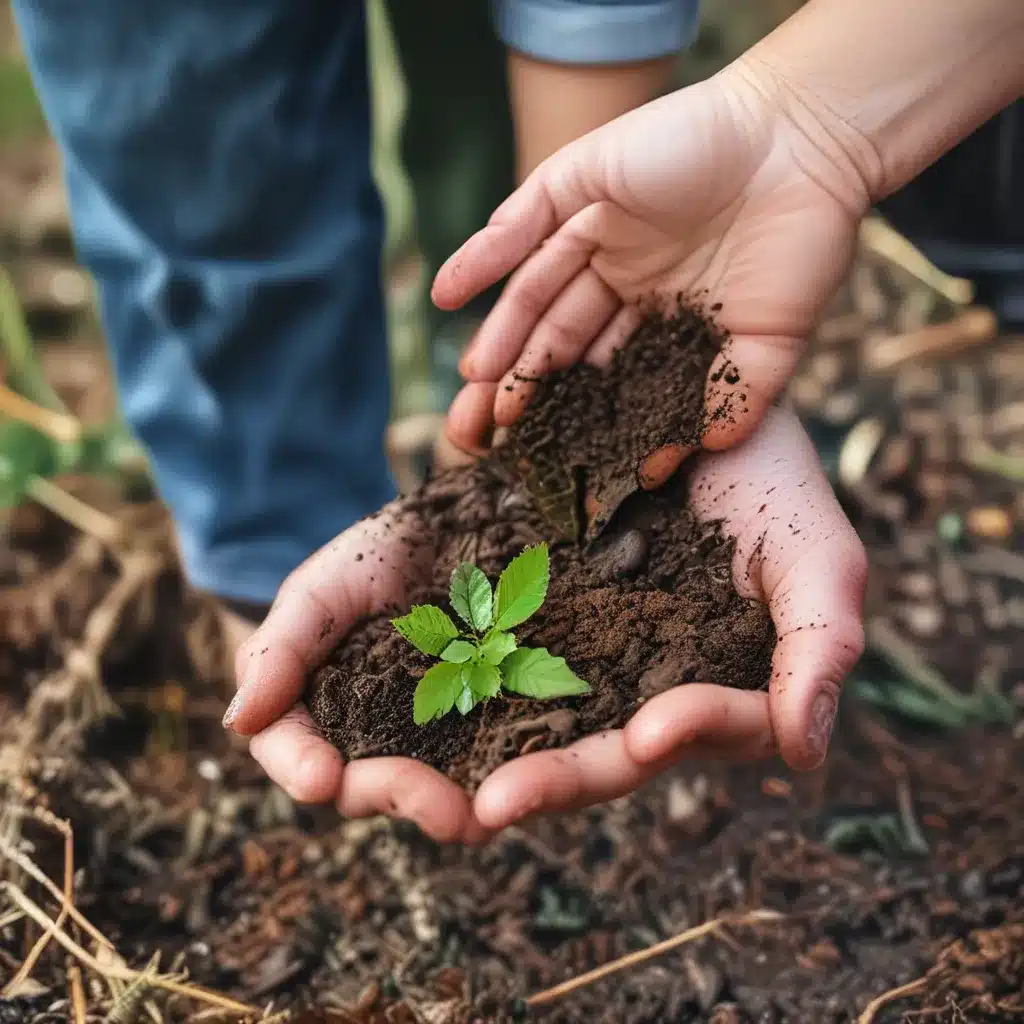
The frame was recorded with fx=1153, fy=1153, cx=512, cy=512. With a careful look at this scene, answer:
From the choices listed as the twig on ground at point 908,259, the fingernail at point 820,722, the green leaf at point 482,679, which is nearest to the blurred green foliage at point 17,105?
the twig on ground at point 908,259

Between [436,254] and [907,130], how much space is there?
89cm

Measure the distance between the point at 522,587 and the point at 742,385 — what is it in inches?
13.7

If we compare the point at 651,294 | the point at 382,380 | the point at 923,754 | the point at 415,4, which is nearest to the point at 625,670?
the point at 651,294

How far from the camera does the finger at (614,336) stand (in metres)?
1.38

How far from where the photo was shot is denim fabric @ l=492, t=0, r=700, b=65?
1.39 metres

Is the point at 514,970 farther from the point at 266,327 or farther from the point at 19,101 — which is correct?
the point at 19,101

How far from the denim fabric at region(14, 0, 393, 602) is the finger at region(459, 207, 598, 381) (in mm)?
483

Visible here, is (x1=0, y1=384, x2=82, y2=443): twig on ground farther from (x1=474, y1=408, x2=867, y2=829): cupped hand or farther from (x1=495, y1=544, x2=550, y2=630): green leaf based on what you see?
(x1=474, y1=408, x2=867, y2=829): cupped hand

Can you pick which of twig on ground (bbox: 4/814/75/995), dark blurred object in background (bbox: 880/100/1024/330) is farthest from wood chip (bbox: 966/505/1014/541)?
twig on ground (bbox: 4/814/75/995)

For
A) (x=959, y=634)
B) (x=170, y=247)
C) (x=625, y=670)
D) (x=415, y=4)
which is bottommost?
(x=959, y=634)

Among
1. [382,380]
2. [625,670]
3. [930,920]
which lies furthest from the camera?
[382,380]

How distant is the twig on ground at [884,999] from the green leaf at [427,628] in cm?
65

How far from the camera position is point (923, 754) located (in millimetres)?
1741

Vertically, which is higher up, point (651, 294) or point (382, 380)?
point (651, 294)
